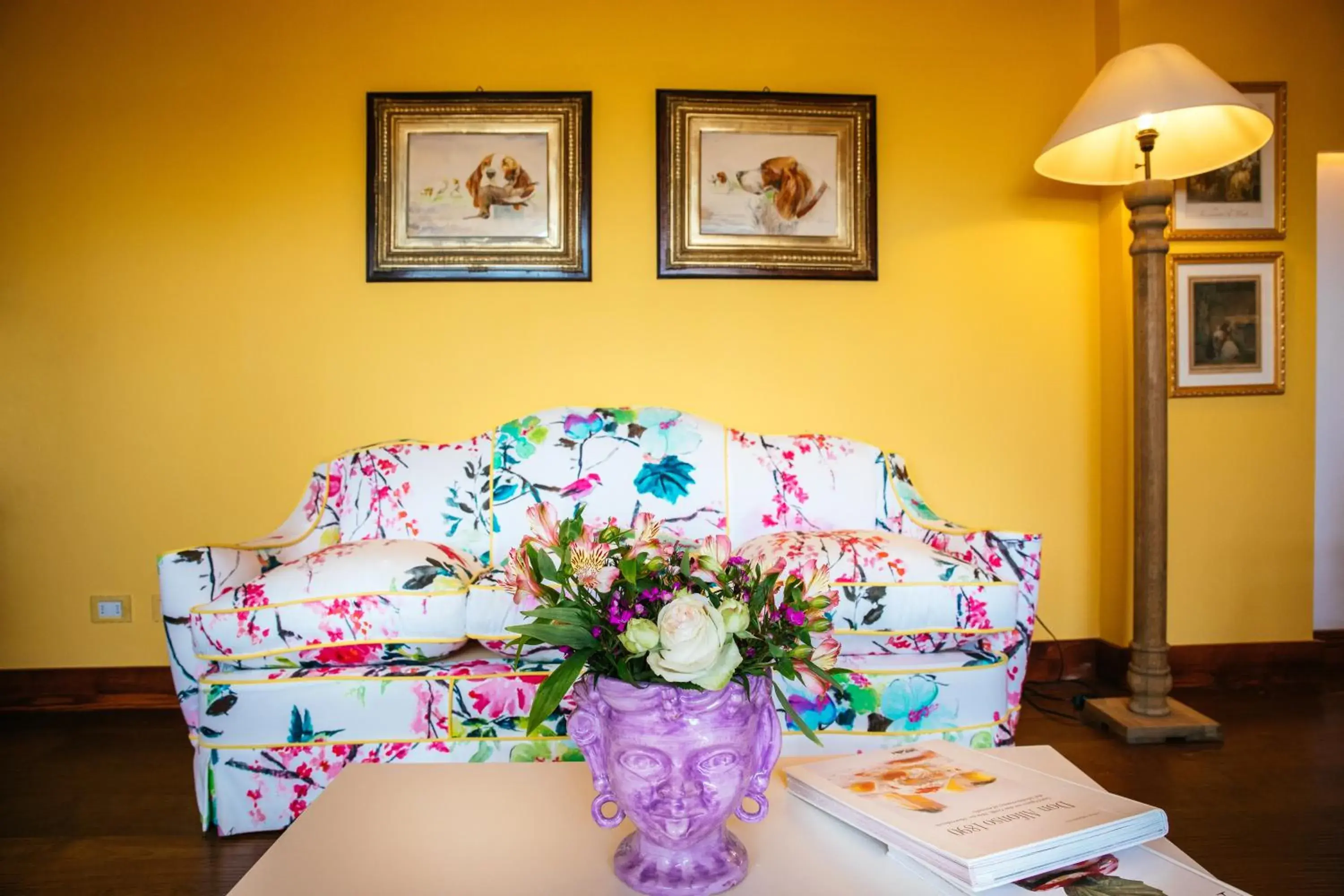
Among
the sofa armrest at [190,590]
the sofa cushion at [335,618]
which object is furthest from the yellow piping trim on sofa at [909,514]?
the sofa armrest at [190,590]

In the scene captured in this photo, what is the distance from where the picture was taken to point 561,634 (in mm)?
877

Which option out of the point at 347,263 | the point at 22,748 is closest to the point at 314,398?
the point at 347,263

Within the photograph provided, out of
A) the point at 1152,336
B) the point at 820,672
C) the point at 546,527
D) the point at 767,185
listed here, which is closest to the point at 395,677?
the point at 546,527

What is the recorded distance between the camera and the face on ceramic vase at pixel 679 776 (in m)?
0.88

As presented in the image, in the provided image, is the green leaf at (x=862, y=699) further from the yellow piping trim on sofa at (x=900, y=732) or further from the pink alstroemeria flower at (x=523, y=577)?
the pink alstroemeria flower at (x=523, y=577)

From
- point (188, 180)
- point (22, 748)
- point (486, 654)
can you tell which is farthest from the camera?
point (188, 180)

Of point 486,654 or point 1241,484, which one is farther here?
point 1241,484

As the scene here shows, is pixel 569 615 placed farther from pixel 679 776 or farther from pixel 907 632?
pixel 907 632

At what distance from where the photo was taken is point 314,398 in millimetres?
2908

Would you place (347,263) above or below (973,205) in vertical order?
below

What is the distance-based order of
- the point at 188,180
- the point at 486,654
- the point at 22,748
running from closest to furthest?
the point at 486,654 < the point at 22,748 < the point at 188,180

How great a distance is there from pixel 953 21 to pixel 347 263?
2324 mm

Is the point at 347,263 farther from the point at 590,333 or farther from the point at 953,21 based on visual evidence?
the point at 953,21

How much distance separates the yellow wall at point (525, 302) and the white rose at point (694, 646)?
2.15 m
